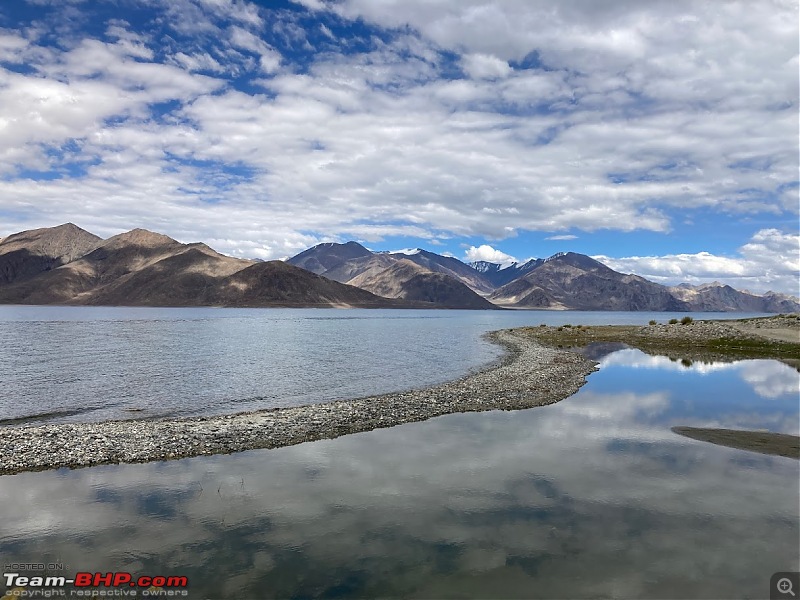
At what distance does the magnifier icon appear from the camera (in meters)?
12.7

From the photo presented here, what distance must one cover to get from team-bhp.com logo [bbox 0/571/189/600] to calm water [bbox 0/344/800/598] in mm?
440

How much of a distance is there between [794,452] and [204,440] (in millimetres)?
30395

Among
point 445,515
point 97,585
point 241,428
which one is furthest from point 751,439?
point 97,585

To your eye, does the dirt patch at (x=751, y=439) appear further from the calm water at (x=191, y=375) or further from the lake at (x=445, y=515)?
the calm water at (x=191, y=375)

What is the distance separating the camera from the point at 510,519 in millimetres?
16344

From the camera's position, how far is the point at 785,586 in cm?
1283

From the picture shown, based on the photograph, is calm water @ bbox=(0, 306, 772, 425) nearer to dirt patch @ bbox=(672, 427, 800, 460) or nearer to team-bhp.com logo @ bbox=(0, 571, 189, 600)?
team-bhp.com logo @ bbox=(0, 571, 189, 600)

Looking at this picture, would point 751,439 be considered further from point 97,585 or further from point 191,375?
point 191,375

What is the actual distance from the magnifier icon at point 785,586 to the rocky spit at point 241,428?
65.0 ft

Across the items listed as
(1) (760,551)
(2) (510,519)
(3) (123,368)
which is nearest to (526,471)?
(2) (510,519)

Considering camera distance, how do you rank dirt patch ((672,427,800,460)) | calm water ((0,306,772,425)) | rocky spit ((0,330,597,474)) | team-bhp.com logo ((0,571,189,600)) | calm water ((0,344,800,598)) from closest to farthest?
team-bhp.com logo ((0,571,189,600)), calm water ((0,344,800,598)), rocky spit ((0,330,597,474)), dirt patch ((672,427,800,460)), calm water ((0,306,772,425))

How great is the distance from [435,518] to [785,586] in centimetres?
999

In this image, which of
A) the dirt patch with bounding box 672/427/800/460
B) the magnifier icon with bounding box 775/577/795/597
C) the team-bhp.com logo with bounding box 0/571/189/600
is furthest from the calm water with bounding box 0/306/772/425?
the magnifier icon with bounding box 775/577/795/597

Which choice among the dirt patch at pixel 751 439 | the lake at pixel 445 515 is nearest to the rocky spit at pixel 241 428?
the lake at pixel 445 515
